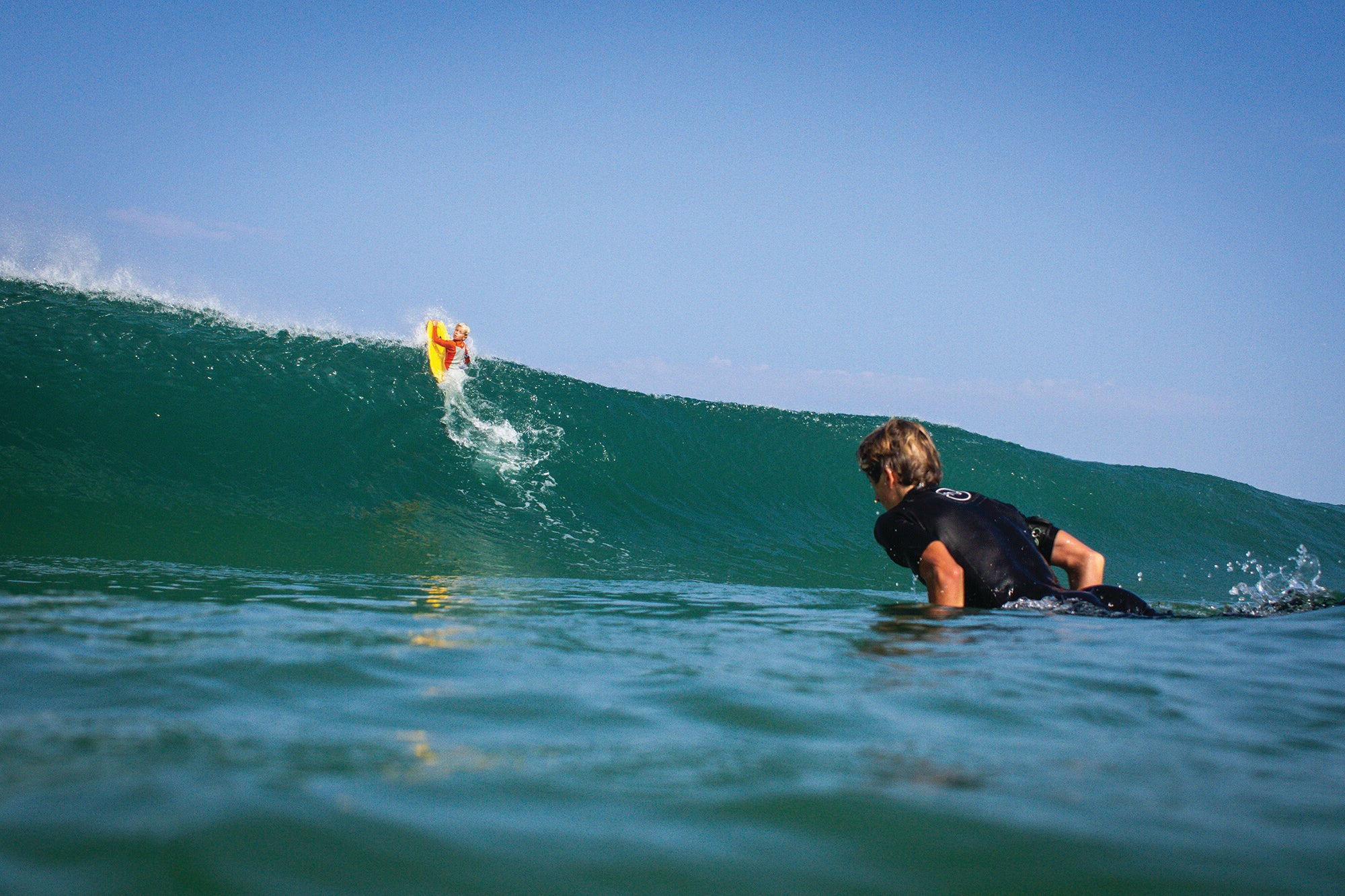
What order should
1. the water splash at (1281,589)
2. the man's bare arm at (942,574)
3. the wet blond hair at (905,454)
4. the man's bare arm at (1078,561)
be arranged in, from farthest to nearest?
the water splash at (1281,589), the man's bare arm at (1078,561), the wet blond hair at (905,454), the man's bare arm at (942,574)

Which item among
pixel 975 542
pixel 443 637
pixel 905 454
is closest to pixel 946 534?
pixel 975 542

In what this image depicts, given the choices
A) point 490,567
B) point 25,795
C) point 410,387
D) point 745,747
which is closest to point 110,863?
point 25,795

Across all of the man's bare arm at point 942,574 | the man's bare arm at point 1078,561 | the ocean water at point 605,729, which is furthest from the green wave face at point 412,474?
the man's bare arm at point 942,574

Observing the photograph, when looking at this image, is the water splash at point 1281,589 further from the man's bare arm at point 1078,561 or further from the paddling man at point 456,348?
the paddling man at point 456,348

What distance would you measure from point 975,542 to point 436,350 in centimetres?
841

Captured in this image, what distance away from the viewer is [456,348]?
1105 centimetres

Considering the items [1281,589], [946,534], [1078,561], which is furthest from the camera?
[1281,589]

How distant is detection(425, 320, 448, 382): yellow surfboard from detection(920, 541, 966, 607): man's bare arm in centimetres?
819

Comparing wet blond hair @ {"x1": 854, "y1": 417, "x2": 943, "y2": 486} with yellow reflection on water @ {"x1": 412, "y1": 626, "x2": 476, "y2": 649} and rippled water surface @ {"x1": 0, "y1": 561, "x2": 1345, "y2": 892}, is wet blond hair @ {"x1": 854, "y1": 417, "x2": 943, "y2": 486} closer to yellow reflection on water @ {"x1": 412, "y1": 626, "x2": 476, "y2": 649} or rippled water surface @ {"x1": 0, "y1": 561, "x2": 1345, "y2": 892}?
rippled water surface @ {"x1": 0, "y1": 561, "x2": 1345, "y2": 892}

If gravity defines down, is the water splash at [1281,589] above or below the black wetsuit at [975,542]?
below

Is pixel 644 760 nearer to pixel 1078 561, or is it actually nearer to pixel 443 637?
pixel 443 637

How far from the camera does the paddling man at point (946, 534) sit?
3.88 m

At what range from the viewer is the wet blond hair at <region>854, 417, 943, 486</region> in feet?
13.3

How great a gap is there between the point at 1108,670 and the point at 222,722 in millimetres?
2371
